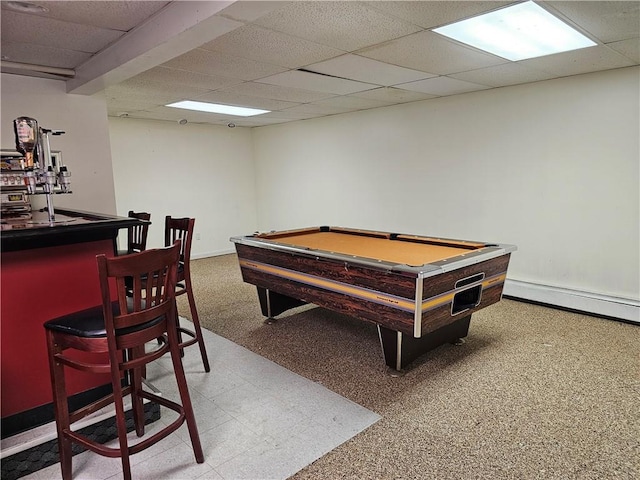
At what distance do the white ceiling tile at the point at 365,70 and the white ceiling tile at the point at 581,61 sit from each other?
93 centimetres

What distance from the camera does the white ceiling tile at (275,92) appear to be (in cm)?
411

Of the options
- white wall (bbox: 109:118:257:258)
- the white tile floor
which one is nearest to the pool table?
the white tile floor

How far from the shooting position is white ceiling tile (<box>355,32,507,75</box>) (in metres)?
Answer: 2.82

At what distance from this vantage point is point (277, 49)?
291 centimetres

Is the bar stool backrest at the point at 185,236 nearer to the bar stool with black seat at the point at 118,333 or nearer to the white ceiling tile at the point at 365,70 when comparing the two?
the bar stool with black seat at the point at 118,333

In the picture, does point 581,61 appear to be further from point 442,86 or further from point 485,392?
point 485,392

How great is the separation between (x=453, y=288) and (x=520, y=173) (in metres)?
2.34

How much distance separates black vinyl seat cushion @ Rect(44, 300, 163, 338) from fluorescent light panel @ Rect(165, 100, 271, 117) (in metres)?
3.59

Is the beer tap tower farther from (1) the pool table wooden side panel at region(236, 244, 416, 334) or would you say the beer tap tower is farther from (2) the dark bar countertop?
(1) the pool table wooden side panel at region(236, 244, 416, 334)

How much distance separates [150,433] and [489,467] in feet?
5.81

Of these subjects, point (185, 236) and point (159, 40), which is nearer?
point (159, 40)

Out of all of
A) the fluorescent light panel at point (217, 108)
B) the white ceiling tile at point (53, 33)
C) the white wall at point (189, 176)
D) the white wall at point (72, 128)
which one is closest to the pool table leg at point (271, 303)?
the white wall at point (72, 128)

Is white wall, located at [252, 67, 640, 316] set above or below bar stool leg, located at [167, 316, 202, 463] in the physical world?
above

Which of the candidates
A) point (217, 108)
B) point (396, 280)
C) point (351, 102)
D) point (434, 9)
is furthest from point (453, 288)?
point (217, 108)
